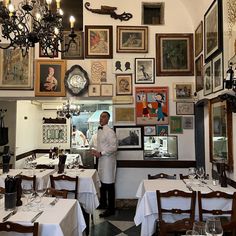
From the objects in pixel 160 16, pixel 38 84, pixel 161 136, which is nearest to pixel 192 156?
pixel 161 136

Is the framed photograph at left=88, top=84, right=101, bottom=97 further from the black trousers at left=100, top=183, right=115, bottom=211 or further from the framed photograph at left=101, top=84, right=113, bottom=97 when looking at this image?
the black trousers at left=100, top=183, right=115, bottom=211

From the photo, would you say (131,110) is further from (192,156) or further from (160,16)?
(160,16)

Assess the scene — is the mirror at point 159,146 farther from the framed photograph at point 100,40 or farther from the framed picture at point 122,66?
the framed photograph at point 100,40

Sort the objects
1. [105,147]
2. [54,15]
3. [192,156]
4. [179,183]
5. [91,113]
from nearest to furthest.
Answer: [54,15] → [179,183] → [105,147] → [192,156] → [91,113]

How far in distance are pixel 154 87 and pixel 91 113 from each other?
414 centimetres

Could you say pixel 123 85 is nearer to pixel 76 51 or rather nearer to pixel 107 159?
pixel 76 51

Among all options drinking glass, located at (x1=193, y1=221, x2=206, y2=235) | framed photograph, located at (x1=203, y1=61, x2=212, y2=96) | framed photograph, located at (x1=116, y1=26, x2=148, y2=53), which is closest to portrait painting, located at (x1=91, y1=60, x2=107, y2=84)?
framed photograph, located at (x1=116, y1=26, x2=148, y2=53)

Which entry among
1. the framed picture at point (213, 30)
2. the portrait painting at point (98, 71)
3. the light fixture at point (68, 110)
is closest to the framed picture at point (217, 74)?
the framed picture at point (213, 30)

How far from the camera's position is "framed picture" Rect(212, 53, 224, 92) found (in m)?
3.87

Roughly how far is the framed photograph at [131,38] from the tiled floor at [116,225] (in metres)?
3.17

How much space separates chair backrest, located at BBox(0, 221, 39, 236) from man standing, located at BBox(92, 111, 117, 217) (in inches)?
127

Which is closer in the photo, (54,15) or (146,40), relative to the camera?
(54,15)

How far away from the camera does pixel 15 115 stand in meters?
7.89

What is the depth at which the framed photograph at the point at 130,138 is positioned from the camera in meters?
5.66
